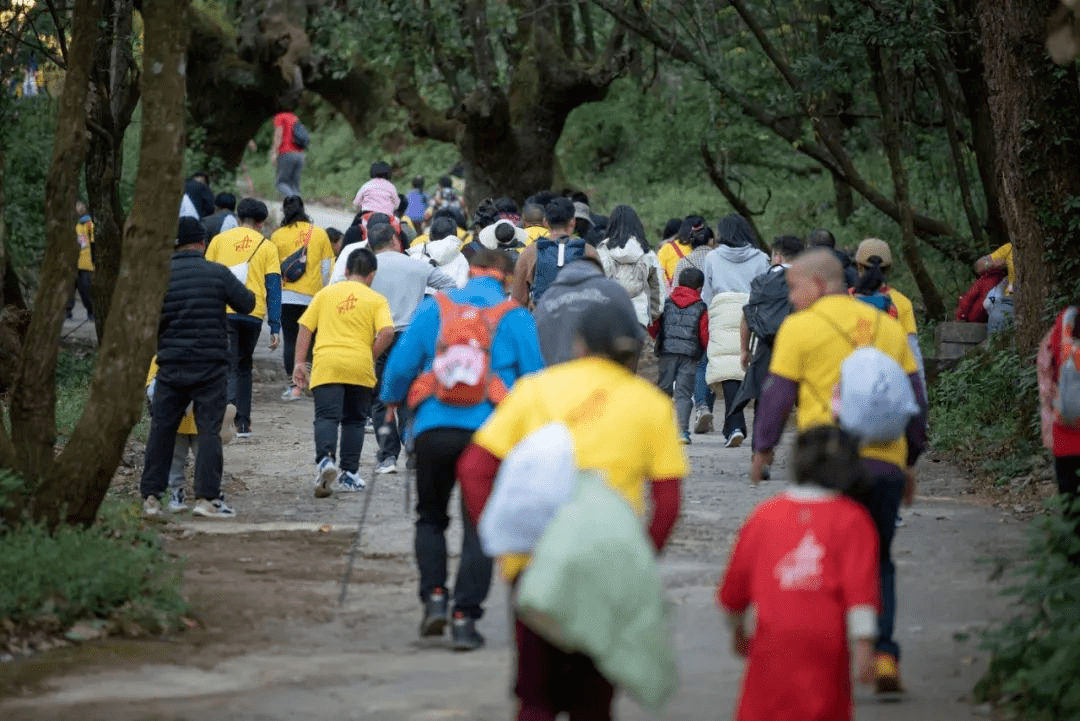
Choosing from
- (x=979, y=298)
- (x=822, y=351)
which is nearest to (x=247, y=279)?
(x=979, y=298)

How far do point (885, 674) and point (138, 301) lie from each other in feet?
14.7

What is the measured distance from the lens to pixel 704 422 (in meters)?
17.6

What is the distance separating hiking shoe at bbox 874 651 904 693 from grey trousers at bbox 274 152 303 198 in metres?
20.7

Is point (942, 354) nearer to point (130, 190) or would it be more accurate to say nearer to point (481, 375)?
point (130, 190)

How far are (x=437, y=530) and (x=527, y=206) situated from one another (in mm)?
10401

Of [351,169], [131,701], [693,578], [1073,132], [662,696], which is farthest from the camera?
[351,169]

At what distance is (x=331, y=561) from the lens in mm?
11016

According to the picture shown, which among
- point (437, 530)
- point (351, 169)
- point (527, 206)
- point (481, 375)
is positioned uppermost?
point (351, 169)

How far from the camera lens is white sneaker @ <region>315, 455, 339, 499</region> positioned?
44.1ft

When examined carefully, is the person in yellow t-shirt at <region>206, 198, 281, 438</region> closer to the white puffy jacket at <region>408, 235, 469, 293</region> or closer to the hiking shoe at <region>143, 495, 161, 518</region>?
the white puffy jacket at <region>408, 235, 469, 293</region>

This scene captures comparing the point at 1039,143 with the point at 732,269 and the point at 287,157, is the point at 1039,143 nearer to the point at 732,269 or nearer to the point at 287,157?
the point at 732,269

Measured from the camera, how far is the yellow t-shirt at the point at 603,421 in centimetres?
586

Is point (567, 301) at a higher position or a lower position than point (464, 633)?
higher

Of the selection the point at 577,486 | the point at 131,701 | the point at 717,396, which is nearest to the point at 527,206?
the point at 717,396
